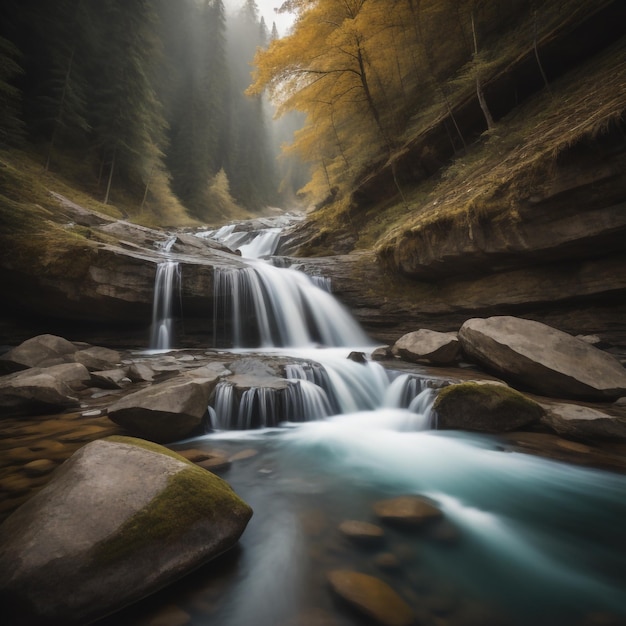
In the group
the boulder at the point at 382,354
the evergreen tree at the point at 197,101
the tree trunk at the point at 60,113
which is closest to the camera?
the boulder at the point at 382,354

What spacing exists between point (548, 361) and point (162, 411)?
5.05 meters

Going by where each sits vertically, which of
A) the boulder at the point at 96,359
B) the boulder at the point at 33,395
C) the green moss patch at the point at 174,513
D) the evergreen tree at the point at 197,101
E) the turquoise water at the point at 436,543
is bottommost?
the turquoise water at the point at 436,543

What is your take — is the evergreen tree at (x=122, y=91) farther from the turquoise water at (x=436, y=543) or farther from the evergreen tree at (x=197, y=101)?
the turquoise water at (x=436, y=543)

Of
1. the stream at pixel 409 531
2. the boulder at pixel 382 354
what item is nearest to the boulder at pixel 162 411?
the stream at pixel 409 531

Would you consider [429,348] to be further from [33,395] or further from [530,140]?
[33,395]

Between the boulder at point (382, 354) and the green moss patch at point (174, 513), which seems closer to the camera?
the green moss patch at point (174, 513)

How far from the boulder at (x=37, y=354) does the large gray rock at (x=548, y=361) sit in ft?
25.0

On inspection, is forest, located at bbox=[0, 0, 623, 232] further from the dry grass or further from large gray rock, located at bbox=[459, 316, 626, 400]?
large gray rock, located at bbox=[459, 316, 626, 400]

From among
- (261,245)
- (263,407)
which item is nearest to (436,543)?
(263,407)

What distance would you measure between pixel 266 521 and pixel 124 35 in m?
26.7

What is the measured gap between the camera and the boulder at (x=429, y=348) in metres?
5.90

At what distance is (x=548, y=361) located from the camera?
170 inches

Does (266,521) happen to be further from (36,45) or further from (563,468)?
(36,45)

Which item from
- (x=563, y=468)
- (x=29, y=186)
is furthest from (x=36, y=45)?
(x=563, y=468)
